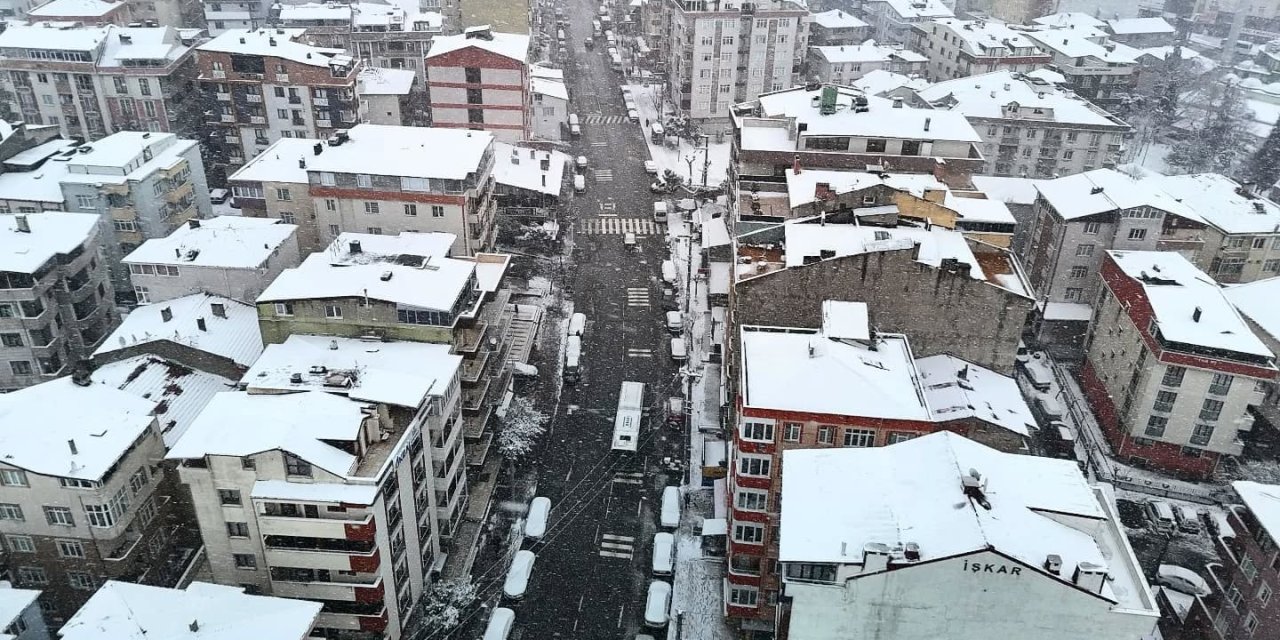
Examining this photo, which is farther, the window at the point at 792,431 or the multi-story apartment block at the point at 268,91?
the multi-story apartment block at the point at 268,91

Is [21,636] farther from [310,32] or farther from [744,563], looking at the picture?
[310,32]

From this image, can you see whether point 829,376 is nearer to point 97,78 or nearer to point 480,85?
point 480,85

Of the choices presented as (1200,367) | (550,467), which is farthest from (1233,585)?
(550,467)

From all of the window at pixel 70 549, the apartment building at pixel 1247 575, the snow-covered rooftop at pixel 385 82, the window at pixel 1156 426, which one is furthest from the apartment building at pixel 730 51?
the window at pixel 70 549

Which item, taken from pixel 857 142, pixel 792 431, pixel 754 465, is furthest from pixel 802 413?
pixel 857 142

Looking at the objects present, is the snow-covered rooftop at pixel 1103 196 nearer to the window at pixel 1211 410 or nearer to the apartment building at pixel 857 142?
the apartment building at pixel 857 142

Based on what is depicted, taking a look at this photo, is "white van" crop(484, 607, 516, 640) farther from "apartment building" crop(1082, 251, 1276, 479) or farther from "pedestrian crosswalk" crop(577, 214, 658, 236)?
"pedestrian crosswalk" crop(577, 214, 658, 236)
